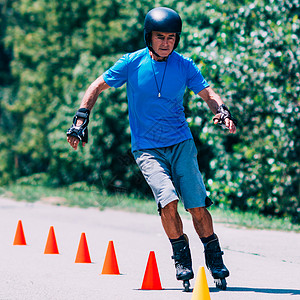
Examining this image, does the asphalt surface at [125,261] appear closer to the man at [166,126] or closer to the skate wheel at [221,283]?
the skate wheel at [221,283]

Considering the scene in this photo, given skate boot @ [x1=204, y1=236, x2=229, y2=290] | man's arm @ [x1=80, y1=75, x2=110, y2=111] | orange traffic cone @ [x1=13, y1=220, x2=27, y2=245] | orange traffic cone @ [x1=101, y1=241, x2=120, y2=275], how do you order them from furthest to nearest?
orange traffic cone @ [x1=13, y1=220, x2=27, y2=245] → orange traffic cone @ [x1=101, y1=241, x2=120, y2=275] → man's arm @ [x1=80, y1=75, x2=110, y2=111] → skate boot @ [x1=204, y1=236, x2=229, y2=290]

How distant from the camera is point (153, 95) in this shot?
Result: 5781 mm

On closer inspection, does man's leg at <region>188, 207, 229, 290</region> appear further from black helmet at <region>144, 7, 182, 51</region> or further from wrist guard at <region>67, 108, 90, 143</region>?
black helmet at <region>144, 7, 182, 51</region>

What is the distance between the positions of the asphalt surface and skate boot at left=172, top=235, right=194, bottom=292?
0.12 meters

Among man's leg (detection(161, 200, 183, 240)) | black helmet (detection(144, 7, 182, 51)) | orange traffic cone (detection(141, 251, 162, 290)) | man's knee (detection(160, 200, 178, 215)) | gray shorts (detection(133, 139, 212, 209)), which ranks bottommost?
orange traffic cone (detection(141, 251, 162, 290))

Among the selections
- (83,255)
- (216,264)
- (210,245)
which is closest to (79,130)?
(210,245)

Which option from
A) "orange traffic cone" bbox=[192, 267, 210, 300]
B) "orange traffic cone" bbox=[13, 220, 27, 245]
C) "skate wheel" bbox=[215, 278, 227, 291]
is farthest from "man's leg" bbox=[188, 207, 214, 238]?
"orange traffic cone" bbox=[13, 220, 27, 245]

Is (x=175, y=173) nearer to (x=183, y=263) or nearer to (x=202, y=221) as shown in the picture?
(x=202, y=221)

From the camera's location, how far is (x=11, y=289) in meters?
5.78

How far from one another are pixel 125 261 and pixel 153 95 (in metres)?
2.22

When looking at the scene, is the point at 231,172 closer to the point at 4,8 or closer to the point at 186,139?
the point at 186,139

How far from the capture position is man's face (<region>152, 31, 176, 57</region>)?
5750mm

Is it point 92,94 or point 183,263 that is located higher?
point 92,94

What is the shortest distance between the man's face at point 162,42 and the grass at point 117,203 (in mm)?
5105
